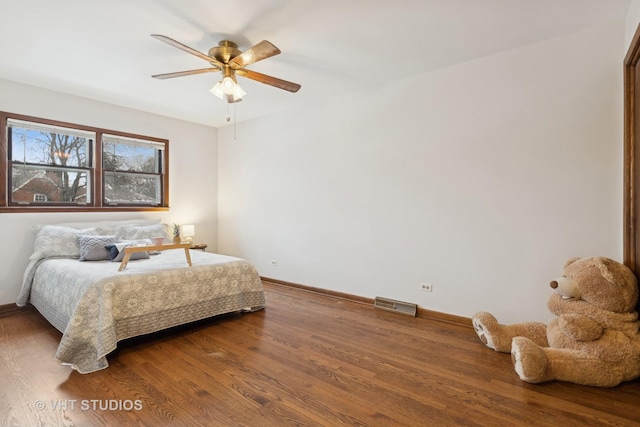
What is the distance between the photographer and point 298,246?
4.61 metres

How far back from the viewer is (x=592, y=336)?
2.13 m

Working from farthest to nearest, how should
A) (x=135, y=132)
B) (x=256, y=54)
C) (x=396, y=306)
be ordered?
(x=135, y=132), (x=396, y=306), (x=256, y=54)

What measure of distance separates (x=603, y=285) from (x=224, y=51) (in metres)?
3.39

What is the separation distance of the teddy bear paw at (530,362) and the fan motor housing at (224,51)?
10.4ft

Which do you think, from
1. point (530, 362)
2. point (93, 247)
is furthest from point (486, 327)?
point (93, 247)

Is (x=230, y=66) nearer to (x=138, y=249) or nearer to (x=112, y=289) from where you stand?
(x=138, y=249)

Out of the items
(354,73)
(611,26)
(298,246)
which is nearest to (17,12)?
(354,73)

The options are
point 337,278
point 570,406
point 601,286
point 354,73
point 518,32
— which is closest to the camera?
point 570,406

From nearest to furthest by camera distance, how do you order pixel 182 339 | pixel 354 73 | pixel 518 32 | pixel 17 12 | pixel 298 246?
pixel 17 12, pixel 518 32, pixel 182 339, pixel 354 73, pixel 298 246

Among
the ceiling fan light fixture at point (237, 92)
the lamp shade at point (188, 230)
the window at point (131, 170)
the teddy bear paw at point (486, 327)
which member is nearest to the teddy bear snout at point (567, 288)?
the teddy bear paw at point (486, 327)

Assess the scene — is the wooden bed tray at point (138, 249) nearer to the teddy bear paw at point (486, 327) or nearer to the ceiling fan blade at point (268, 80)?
the ceiling fan blade at point (268, 80)

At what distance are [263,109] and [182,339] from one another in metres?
3.28

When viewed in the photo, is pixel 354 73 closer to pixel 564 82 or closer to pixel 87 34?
pixel 564 82

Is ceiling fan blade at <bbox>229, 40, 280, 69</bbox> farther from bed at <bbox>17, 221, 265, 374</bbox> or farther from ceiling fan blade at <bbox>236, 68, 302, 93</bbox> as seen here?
bed at <bbox>17, 221, 265, 374</bbox>
